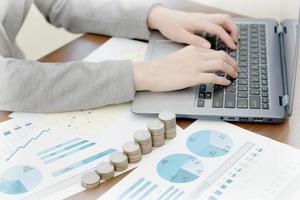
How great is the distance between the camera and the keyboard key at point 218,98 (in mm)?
831

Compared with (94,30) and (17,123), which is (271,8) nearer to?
(94,30)

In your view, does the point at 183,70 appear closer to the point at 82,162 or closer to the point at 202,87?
the point at 202,87

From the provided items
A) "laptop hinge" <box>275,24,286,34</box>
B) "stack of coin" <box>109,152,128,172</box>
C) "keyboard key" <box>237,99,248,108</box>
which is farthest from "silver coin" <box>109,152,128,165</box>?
"laptop hinge" <box>275,24,286,34</box>

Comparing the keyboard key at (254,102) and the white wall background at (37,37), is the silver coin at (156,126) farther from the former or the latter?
the white wall background at (37,37)

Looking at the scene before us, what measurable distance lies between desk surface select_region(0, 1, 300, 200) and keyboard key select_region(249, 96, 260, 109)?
0.10ft

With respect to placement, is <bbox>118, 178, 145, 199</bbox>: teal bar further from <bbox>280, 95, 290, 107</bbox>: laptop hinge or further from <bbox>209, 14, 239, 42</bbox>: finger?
<bbox>209, 14, 239, 42</bbox>: finger

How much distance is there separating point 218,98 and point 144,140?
0.16 m

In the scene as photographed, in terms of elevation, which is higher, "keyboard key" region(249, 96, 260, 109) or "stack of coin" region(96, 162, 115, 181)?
"keyboard key" region(249, 96, 260, 109)

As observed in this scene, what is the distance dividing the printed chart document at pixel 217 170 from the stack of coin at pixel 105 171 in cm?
2

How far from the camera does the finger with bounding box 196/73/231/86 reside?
857mm

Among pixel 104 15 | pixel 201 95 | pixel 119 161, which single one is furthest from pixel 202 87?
pixel 104 15

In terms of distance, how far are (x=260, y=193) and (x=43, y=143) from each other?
14.2 inches

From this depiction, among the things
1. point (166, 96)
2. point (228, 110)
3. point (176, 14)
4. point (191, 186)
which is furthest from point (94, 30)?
point (191, 186)

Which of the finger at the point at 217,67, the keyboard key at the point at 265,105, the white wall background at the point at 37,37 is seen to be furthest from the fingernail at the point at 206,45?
the white wall background at the point at 37,37
